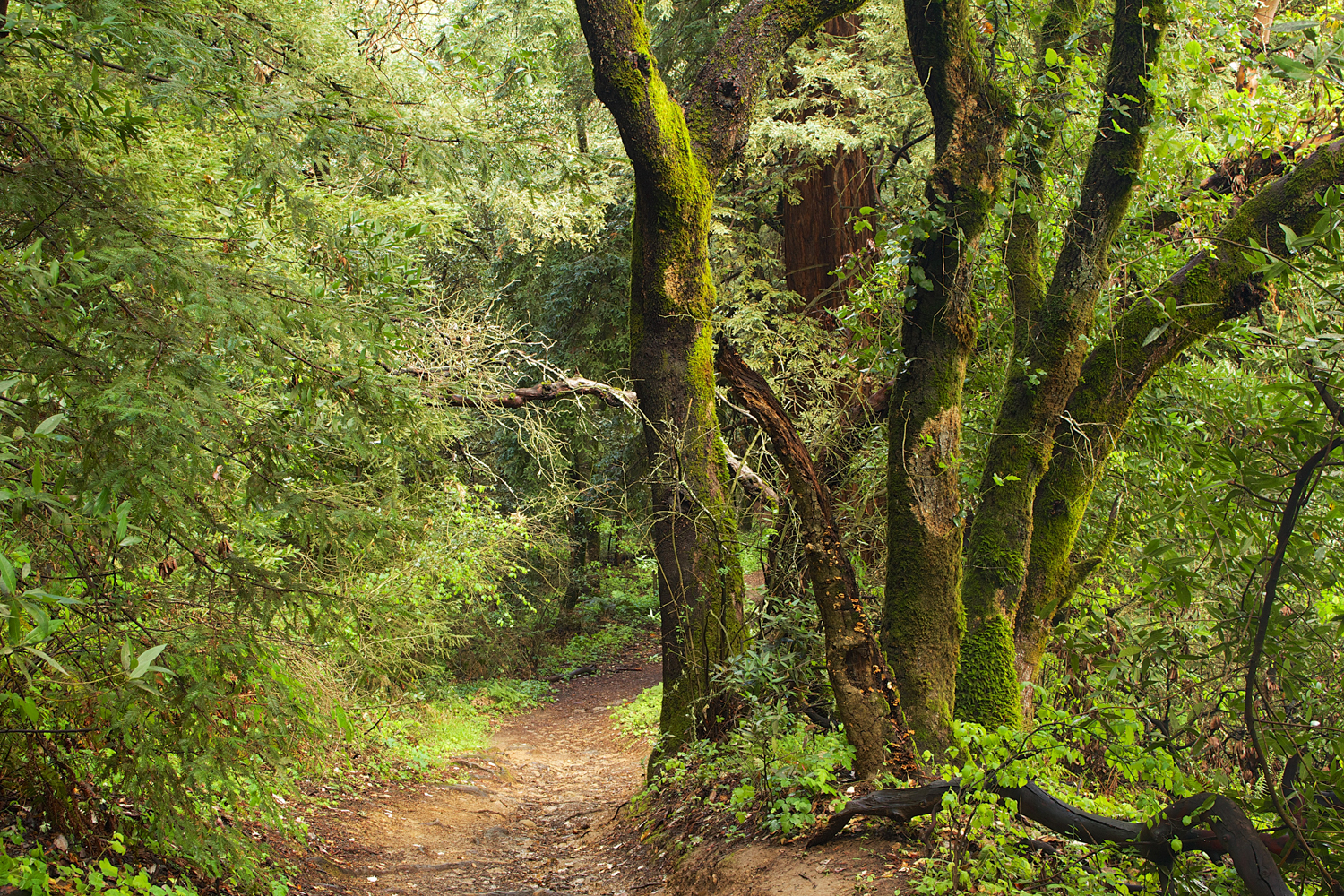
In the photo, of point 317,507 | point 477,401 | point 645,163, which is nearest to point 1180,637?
point 317,507

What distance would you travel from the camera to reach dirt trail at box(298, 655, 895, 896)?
411cm

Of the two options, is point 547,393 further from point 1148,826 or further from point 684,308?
point 1148,826

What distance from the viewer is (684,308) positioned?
20.7 feet

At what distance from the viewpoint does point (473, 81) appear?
18.4ft

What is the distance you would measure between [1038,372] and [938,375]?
61cm

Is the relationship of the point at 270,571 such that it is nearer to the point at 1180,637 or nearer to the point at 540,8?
the point at 1180,637

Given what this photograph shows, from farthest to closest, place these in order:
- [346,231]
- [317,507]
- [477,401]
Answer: [477,401], [346,231], [317,507]

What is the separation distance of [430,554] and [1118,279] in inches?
275

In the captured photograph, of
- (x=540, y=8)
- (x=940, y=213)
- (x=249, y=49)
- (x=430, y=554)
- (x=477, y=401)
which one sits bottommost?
(x=430, y=554)

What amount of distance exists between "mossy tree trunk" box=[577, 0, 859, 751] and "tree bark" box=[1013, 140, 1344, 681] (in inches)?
82.6

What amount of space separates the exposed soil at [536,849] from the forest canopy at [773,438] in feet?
1.01

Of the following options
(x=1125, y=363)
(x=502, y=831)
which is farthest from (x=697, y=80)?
(x=502, y=831)

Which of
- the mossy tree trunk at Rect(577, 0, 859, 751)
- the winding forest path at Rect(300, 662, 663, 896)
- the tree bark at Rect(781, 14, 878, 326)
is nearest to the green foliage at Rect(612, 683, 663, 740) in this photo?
the winding forest path at Rect(300, 662, 663, 896)

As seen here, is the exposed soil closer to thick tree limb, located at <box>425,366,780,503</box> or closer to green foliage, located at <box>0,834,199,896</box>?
green foliage, located at <box>0,834,199,896</box>
